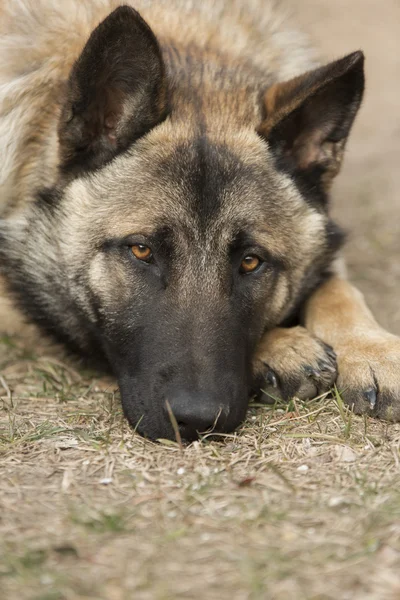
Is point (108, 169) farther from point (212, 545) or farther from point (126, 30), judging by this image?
point (212, 545)

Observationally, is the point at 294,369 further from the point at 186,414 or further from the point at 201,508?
the point at 201,508

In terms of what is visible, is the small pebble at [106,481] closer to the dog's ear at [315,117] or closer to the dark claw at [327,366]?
the dark claw at [327,366]

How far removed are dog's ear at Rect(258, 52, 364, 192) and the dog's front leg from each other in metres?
0.63

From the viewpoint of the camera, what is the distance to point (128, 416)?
3354mm

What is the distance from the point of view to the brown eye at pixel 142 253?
11.5ft

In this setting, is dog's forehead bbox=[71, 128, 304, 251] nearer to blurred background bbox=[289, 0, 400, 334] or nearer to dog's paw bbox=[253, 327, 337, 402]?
dog's paw bbox=[253, 327, 337, 402]

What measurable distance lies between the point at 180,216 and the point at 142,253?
0.24 metres

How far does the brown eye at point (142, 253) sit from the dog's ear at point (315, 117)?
0.88m

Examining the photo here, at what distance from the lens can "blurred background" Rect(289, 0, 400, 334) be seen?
585 centimetres

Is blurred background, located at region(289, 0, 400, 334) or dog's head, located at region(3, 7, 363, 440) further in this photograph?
blurred background, located at region(289, 0, 400, 334)

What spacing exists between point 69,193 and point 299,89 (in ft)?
4.07

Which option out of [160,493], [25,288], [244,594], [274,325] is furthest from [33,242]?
[244,594]

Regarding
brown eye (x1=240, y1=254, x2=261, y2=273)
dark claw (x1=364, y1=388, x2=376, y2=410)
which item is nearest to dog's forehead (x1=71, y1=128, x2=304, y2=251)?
brown eye (x1=240, y1=254, x2=261, y2=273)

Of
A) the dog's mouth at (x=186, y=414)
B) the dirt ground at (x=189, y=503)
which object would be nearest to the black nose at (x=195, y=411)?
the dog's mouth at (x=186, y=414)
